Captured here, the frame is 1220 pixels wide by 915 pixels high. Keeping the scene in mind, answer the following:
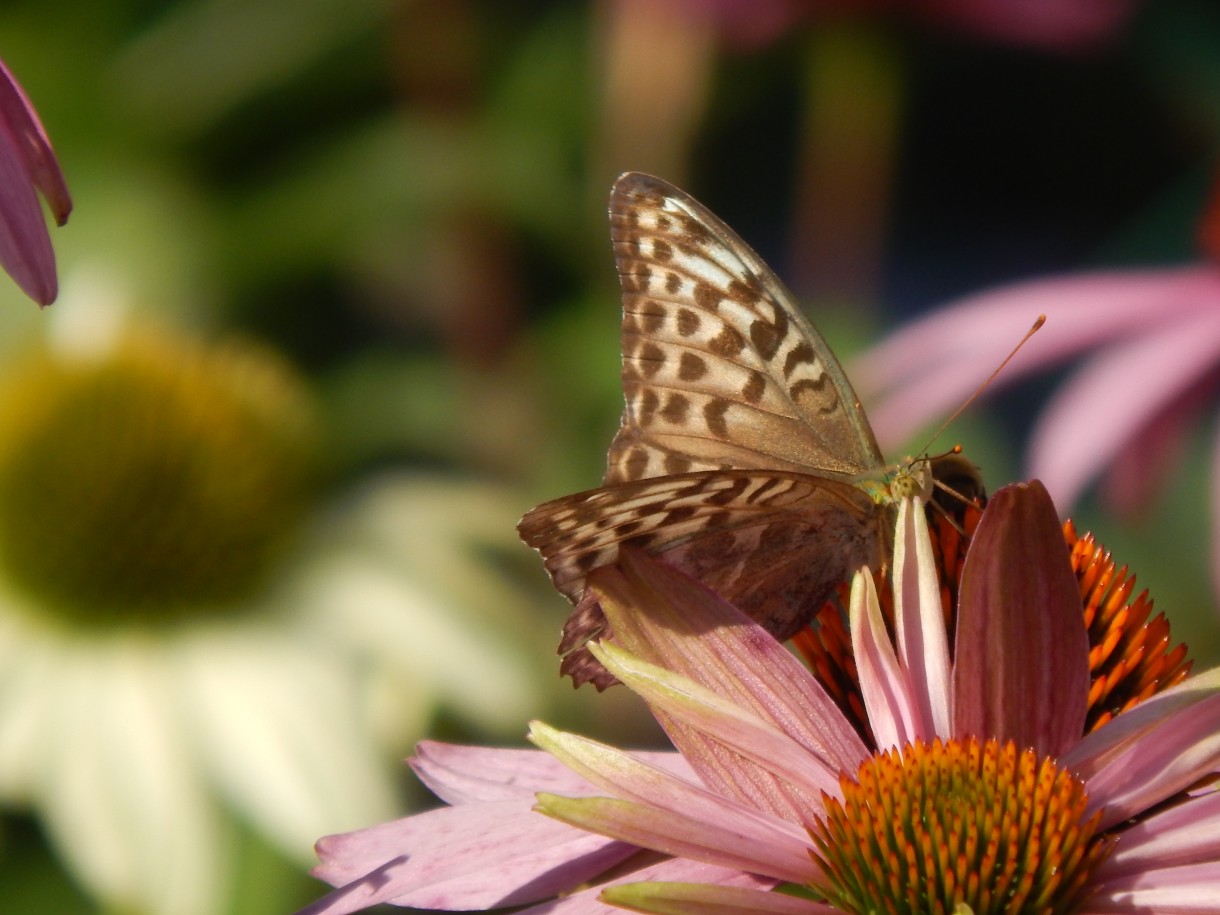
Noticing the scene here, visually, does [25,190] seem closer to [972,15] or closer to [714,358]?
[714,358]

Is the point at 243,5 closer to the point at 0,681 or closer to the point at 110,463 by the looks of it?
the point at 110,463

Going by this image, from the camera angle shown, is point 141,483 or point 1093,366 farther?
point 141,483

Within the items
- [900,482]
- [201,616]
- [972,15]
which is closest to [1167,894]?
[900,482]

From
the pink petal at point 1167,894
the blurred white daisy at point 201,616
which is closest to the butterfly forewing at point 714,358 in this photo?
the pink petal at point 1167,894

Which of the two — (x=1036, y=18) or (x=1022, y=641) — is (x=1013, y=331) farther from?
(x=1022, y=641)

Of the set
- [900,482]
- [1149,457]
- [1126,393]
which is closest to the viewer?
[900,482]

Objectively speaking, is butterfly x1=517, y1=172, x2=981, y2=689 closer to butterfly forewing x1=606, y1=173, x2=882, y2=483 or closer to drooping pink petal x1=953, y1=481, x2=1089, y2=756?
butterfly forewing x1=606, y1=173, x2=882, y2=483

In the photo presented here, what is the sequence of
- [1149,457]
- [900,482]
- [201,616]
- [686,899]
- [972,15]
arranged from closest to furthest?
[686,899] < [900,482] < [1149,457] < [972,15] < [201,616]

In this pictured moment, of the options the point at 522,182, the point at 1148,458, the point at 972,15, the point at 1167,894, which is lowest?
the point at 1167,894

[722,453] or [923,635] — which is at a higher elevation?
[722,453]
